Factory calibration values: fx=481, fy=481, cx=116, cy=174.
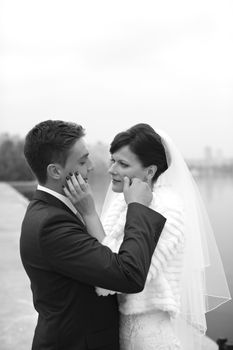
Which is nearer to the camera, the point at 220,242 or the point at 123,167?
the point at 123,167

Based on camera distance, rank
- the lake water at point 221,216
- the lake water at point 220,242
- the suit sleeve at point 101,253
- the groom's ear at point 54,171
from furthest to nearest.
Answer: the lake water at point 221,216, the lake water at point 220,242, the groom's ear at point 54,171, the suit sleeve at point 101,253

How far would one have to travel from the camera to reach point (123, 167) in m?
1.23

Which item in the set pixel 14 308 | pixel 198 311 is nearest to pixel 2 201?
pixel 14 308

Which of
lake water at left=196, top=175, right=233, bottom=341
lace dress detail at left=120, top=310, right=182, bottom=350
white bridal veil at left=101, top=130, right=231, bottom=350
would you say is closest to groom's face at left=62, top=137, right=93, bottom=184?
white bridal veil at left=101, top=130, right=231, bottom=350

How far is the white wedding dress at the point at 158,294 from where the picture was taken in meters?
1.16

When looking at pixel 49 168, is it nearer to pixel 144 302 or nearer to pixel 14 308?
pixel 144 302

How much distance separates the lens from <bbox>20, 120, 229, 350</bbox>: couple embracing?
104 cm

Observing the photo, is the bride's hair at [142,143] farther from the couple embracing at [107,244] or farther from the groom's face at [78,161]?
the groom's face at [78,161]

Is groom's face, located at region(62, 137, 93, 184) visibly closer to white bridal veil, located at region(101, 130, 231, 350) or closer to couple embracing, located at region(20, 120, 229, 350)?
couple embracing, located at region(20, 120, 229, 350)

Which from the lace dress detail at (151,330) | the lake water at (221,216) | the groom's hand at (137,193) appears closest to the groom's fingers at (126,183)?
the groom's hand at (137,193)

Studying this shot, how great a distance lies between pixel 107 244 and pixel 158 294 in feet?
0.61

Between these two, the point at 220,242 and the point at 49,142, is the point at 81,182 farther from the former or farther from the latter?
the point at 220,242

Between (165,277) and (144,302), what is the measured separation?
0.08 metres

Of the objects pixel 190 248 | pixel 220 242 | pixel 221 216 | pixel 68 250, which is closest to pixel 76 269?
pixel 68 250
